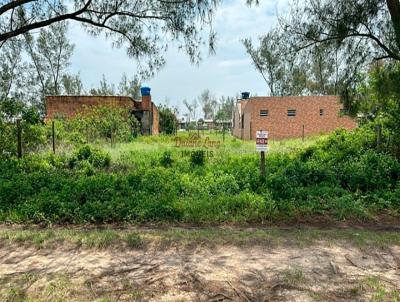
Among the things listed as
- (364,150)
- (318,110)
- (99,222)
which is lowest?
(99,222)

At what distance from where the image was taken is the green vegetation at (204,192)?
5.39m

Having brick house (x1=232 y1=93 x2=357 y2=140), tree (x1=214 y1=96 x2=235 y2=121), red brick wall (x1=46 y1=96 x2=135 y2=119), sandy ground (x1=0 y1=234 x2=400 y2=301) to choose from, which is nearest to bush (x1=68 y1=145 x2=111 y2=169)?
sandy ground (x1=0 y1=234 x2=400 y2=301)

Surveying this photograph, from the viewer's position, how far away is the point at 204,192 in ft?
21.4

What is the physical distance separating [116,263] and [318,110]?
2563 cm

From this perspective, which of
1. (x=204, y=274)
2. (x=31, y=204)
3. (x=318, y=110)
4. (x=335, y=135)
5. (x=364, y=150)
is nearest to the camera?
(x=204, y=274)

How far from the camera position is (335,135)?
12.1 meters

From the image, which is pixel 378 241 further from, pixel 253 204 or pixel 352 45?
pixel 352 45

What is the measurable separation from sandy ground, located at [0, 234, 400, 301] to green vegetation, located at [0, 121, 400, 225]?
1.34 m

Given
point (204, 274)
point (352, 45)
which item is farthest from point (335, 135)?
point (204, 274)

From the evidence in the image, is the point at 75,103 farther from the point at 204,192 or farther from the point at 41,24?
the point at 204,192

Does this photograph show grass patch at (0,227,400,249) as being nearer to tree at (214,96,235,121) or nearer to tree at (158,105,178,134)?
tree at (158,105,178,134)

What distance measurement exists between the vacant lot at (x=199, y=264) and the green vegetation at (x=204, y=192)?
59 centimetres

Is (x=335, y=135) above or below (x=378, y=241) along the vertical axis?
above

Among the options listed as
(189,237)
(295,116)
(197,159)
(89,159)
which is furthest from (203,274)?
(295,116)
